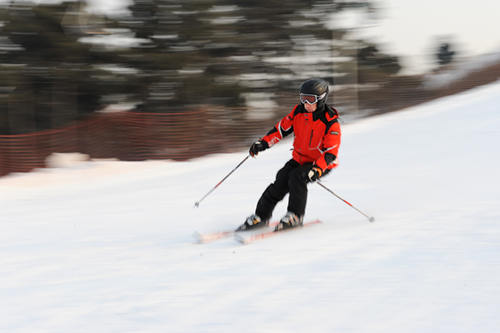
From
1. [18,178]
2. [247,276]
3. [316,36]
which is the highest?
Answer: [316,36]

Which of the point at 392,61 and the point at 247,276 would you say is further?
the point at 392,61

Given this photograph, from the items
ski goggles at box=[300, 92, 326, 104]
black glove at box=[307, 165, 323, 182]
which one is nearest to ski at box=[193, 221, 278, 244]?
black glove at box=[307, 165, 323, 182]

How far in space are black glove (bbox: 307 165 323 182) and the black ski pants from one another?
193mm

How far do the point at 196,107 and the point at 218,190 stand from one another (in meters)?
11.0

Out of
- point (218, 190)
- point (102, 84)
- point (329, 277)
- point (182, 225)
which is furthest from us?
point (102, 84)

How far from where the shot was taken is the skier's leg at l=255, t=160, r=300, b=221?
5.15 m

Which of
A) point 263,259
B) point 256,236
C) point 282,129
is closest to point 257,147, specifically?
point 282,129

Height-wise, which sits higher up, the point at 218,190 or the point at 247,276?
the point at 247,276

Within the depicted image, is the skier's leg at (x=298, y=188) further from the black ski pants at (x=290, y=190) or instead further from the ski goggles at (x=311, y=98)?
the ski goggles at (x=311, y=98)

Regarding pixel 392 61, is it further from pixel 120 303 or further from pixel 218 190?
pixel 120 303

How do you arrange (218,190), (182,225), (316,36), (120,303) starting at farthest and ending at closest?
(316,36) → (218,190) → (182,225) → (120,303)

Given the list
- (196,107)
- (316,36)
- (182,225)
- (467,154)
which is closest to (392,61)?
(316,36)

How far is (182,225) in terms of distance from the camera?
5.86 metres

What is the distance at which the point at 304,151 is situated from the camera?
510 centimetres
